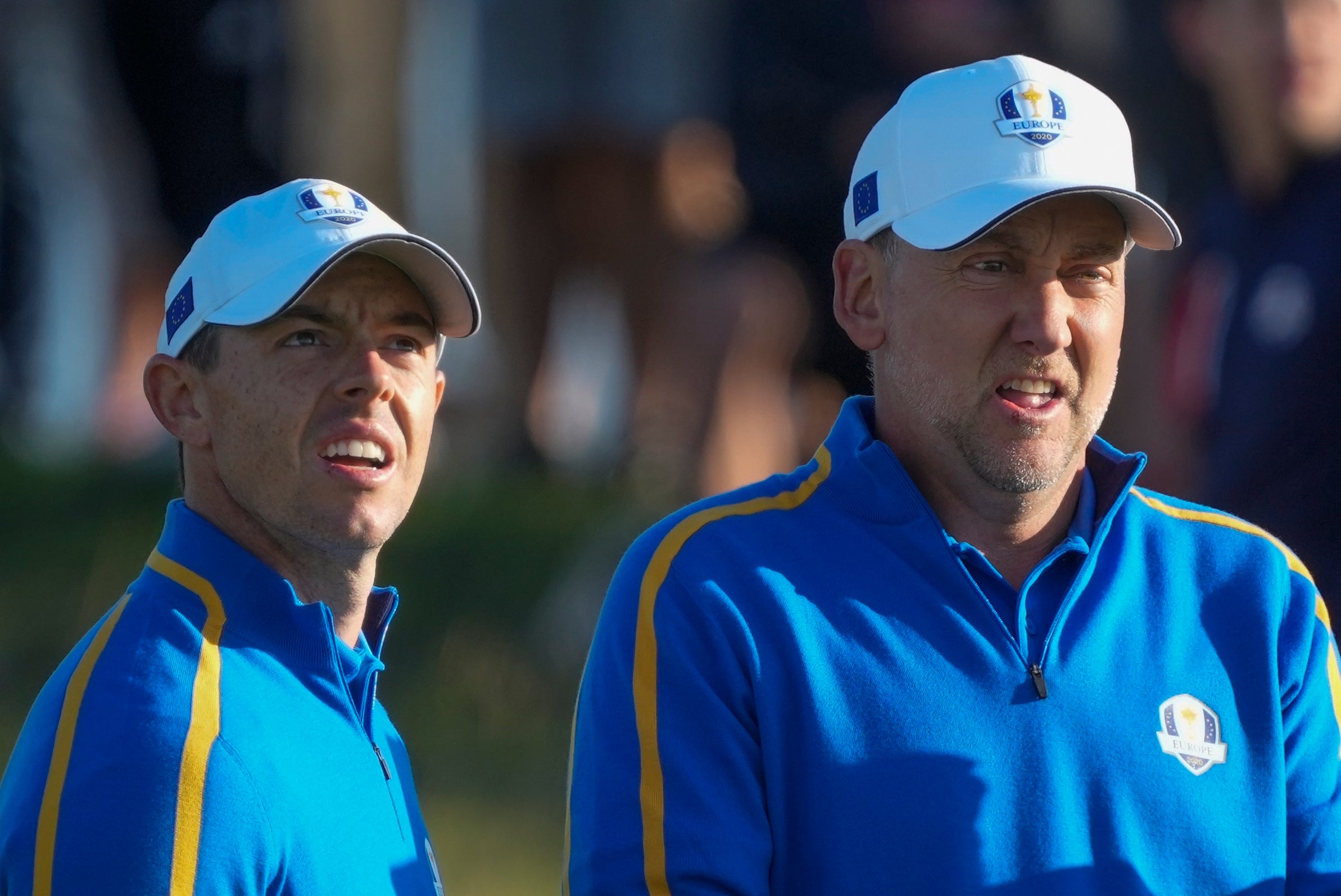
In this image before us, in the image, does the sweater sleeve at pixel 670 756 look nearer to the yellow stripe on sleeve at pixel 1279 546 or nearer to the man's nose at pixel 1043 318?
the man's nose at pixel 1043 318

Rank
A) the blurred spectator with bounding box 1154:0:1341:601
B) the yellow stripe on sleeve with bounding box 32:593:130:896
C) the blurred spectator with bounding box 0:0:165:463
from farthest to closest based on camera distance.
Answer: the blurred spectator with bounding box 0:0:165:463, the blurred spectator with bounding box 1154:0:1341:601, the yellow stripe on sleeve with bounding box 32:593:130:896

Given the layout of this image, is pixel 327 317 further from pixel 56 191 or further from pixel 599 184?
pixel 56 191

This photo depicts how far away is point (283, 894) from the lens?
2705 mm

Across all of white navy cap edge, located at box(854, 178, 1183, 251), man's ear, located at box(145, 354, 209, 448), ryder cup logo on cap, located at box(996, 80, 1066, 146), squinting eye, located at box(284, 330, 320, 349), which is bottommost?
man's ear, located at box(145, 354, 209, 448)

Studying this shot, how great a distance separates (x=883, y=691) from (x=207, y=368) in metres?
1.14

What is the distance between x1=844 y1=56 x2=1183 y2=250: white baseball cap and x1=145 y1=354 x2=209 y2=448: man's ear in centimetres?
110

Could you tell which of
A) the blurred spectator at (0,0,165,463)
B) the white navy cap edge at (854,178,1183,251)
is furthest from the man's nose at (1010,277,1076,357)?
the blurred spectator at (0,0,165,463)

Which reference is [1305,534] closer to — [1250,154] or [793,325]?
[1250,154]

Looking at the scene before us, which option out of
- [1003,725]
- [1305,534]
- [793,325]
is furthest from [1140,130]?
[1003,725]

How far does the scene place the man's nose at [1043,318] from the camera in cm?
317

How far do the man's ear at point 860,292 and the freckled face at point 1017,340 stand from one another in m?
0.07

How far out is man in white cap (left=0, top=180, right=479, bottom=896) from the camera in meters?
2.60

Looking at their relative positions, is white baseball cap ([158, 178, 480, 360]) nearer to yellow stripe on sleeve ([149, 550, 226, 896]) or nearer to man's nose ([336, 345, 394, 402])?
man's nose ([336, 345, 394, 402])

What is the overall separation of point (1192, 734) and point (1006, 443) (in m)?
0.51
